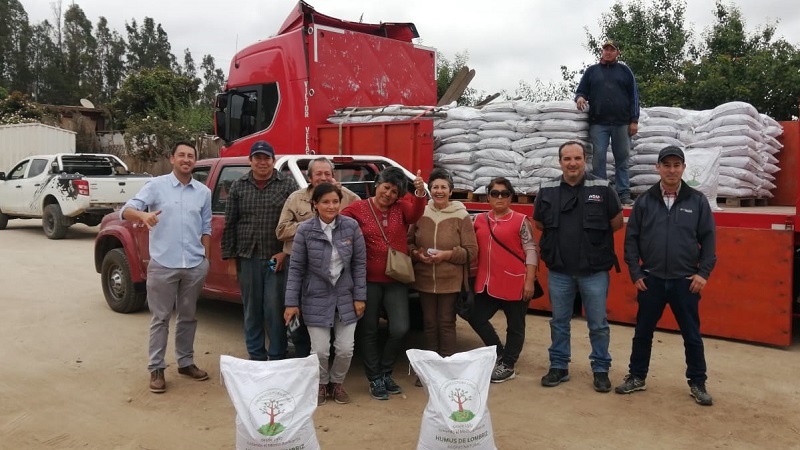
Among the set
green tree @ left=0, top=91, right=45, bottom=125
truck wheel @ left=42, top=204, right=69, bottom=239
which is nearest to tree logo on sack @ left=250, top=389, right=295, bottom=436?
truck wheel @ left=42, top=204, right=69, bottom=239

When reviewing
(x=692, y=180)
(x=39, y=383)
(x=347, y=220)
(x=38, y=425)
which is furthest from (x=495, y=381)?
(x=39, y=383)

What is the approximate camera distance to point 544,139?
252 inches

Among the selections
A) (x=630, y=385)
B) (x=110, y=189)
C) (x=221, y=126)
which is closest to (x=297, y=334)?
(x=630, y=385)

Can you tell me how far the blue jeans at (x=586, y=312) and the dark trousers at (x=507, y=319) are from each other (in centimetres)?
24

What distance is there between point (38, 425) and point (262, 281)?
1.61 m

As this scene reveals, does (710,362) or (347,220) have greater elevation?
(347,220)

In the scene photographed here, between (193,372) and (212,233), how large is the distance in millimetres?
1347

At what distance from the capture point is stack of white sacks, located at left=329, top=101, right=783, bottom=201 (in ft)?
19.3

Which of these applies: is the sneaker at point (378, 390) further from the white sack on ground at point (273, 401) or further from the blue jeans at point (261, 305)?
the white sack on ground at point (273, 401)

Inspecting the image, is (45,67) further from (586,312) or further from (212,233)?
(586,312)

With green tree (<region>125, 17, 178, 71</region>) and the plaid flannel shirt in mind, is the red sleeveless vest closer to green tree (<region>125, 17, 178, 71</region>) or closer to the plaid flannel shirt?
the plaid flannel shirt

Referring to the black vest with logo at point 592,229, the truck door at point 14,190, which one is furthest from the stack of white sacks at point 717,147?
the truck door at point 14,190

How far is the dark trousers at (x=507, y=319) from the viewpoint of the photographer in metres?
4.68

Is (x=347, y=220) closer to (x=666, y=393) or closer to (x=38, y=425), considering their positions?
(x=38, y=425)
